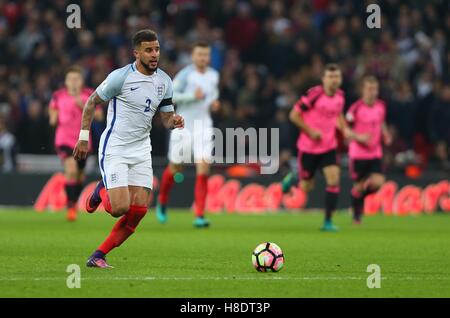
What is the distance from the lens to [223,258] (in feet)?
37.3

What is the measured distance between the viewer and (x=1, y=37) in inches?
965

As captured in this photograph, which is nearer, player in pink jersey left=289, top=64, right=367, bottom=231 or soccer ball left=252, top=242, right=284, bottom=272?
soccer ball left=252, top=242, right=284, bottom=272

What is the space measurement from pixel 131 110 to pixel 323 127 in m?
6.37

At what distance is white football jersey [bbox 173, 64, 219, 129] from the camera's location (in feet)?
56.4

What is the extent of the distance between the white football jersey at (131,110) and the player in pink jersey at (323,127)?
5792 mm

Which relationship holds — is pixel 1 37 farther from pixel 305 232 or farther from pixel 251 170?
pixel 305 232

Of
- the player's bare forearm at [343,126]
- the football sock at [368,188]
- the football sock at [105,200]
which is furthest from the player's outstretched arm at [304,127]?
the football sock at [105,200]

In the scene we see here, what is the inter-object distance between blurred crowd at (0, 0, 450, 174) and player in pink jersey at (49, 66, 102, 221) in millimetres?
3806

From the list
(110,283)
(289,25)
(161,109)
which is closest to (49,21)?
(289,25)
